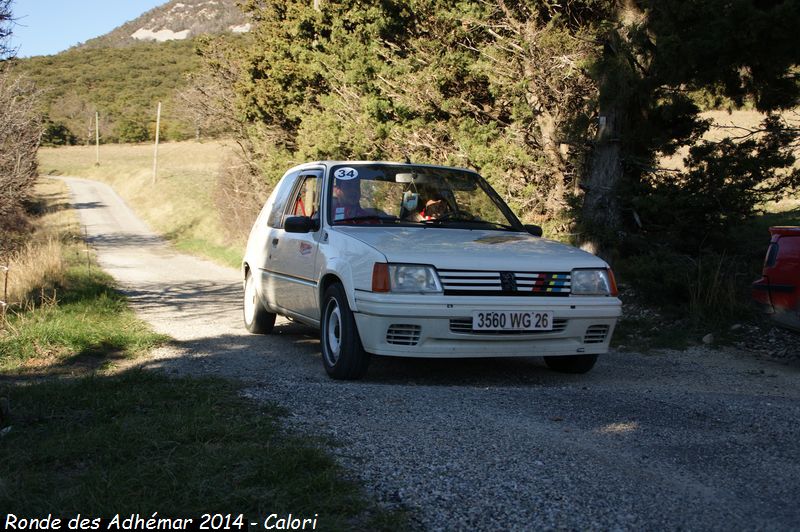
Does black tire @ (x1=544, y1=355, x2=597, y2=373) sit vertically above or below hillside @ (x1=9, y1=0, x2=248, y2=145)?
below

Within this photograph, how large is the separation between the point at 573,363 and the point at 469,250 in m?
1.52

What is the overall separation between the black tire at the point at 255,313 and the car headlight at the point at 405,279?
3.43 meters

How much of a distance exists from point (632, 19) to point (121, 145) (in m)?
99.4

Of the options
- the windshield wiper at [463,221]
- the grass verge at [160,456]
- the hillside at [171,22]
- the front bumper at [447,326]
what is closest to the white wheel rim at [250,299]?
the windshield wiper at [463,221]

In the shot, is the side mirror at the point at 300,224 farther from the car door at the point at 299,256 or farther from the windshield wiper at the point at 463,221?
the windshield wiper at the point at 463,221

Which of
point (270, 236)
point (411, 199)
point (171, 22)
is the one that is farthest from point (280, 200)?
point (171, 22)

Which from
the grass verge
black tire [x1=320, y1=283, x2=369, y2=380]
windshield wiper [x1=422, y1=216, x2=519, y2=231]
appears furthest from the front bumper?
windshield wiper [x1=422, y1=216, x2=519, y2=231]

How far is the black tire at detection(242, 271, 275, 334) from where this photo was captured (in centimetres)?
944

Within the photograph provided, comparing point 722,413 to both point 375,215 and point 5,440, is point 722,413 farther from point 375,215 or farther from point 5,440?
point 5,440

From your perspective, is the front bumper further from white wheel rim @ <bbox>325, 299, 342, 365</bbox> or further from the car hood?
white wheel rim @ <bbox>325, 299, 342, 365</bbox>

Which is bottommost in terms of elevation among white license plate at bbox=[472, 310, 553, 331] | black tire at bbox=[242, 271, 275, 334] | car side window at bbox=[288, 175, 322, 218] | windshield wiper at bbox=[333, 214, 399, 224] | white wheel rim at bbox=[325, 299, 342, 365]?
black tire at bbox=[242, 271, 275, 334]

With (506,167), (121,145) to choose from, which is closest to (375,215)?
(506,167)

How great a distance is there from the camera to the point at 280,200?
9.11 metres

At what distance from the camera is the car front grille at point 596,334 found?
661cm
